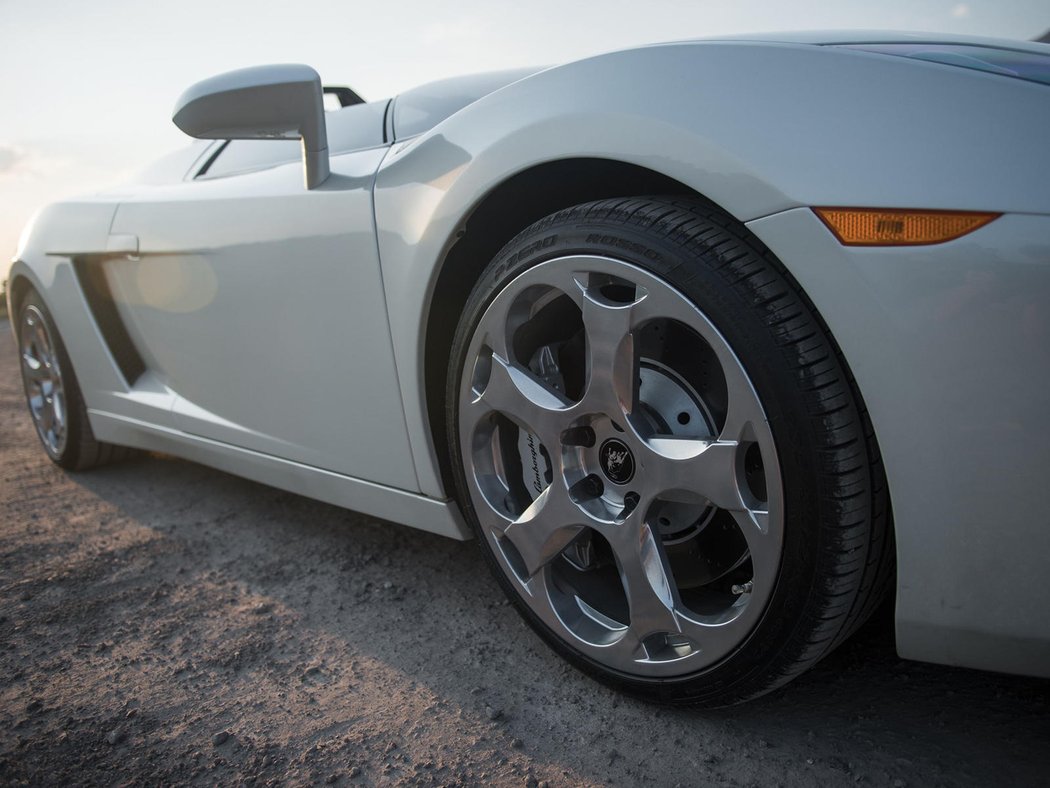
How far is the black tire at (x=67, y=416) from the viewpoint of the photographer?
2.87m

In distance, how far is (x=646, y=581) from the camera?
1.31 m

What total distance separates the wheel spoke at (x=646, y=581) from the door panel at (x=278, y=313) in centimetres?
57

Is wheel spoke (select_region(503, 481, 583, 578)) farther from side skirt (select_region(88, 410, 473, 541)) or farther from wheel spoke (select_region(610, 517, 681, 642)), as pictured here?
side skirt (select_region(88, 410, 473, 541))

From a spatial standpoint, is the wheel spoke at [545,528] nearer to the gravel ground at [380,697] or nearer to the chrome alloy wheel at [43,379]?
the gravel ground at [380,697]

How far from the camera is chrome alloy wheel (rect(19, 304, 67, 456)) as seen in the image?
9.71 ft

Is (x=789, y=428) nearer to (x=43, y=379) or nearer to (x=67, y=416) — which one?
(x=67, y=416)

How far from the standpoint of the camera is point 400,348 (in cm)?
161

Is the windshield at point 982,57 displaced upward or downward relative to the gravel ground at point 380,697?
upward

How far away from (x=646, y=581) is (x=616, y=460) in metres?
0.20

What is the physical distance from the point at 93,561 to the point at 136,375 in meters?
0.61

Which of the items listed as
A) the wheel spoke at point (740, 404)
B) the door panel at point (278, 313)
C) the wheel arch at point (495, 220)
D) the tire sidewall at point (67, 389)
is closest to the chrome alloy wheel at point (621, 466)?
the wheel spoke at point (740, 404)

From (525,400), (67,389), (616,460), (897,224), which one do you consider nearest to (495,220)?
(525,400)

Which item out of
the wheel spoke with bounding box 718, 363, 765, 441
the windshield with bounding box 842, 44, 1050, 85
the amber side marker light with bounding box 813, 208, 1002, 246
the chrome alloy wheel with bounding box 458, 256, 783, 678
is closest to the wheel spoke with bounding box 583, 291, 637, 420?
the chrome alloy wheel with bounding box 458, 256, 783, 678

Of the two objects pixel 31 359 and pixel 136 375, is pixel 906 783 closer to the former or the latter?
pixel 136 375
